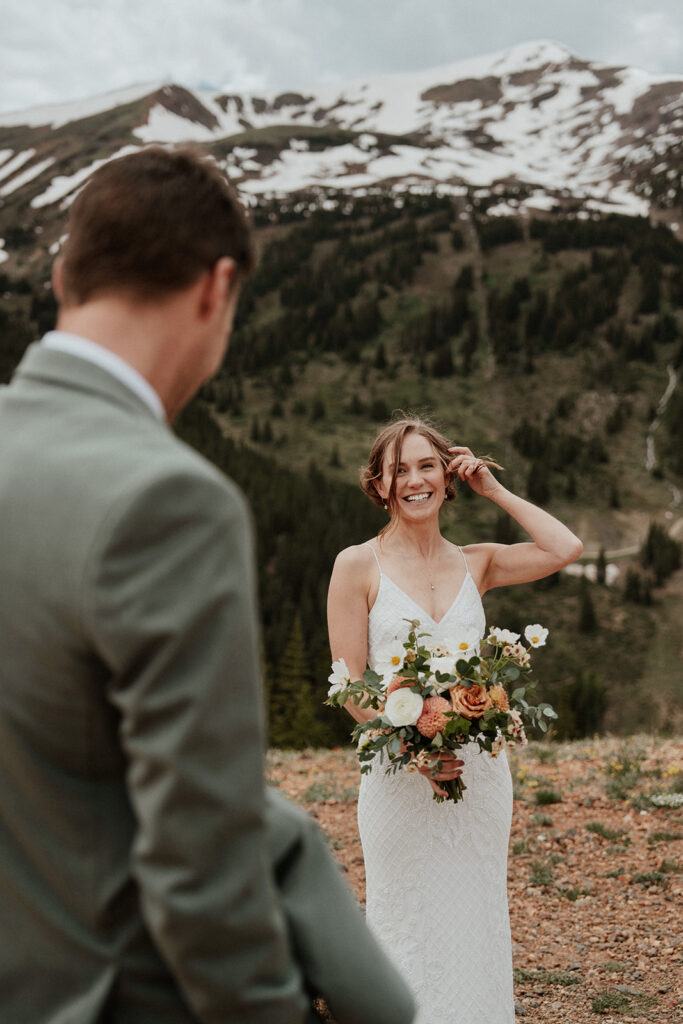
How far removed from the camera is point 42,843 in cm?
131

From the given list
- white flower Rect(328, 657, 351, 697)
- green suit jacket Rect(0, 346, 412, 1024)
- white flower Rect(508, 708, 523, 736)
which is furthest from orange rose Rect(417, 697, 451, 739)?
green suit jacket Rect(0, 346, 412, 1024)

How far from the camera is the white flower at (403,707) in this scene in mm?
3484

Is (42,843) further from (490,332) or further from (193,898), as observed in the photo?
(490,332)

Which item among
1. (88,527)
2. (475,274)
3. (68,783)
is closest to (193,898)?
(68,783)

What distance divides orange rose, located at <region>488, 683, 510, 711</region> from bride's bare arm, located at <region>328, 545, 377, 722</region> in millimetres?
793

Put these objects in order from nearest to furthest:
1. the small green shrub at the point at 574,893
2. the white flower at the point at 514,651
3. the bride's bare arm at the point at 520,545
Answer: the white flower at the point at 514,651 → the bride's bare arm at the point at 520,545 → the small green shrub at the point at 574,893

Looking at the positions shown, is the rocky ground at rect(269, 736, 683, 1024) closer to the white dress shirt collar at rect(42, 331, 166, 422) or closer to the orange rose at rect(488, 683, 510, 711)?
the orange rose at rect(488, 683, 510, 711)

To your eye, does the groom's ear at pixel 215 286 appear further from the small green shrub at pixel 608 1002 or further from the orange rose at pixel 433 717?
the small green shrub at pixel 608 1002

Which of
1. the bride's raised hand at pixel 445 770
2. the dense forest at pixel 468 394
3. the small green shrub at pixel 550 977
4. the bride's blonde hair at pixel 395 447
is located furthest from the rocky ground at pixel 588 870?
the dense forest at pixel 468 394

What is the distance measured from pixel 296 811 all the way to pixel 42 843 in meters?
0.45

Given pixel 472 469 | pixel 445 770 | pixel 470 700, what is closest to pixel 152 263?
pixel 470 700

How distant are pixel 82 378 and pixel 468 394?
350ft

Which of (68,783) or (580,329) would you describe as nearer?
(68,783)

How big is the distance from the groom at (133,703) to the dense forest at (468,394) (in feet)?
151
